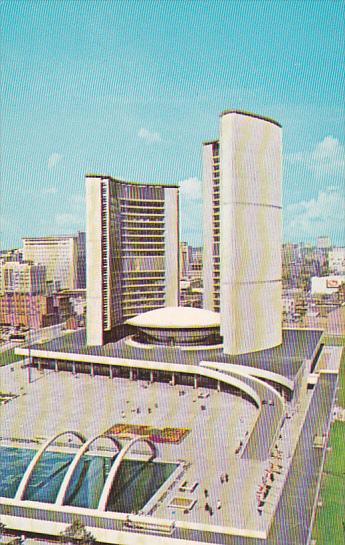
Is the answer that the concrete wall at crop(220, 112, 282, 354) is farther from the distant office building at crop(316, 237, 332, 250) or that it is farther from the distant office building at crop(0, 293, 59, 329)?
the distant office building at crop(0, 293, 59, 329)

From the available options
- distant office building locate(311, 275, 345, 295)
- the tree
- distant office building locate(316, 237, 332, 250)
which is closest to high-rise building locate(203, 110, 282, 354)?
distant office building locate(316, 237, 332, 250)

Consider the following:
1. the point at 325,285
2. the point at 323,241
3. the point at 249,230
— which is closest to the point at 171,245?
the point at 249,230

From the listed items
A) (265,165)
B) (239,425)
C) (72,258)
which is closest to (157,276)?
(265,165)

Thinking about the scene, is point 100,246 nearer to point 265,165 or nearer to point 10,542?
point 265,165

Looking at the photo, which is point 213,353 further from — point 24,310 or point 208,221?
point 24,310

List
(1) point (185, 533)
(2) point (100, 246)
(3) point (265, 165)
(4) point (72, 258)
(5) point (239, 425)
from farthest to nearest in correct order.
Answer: (4) point (72, 258) → (2) point (100, 246) → (3) point (265, 165) → (5) point (239, 425) → (1) point (185, 533)

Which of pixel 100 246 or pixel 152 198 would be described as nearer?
pixel 100 246

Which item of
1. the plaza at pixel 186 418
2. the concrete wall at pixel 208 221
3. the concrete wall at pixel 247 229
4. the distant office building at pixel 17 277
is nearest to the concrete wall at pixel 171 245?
the concrete wall at pixel 208 221
